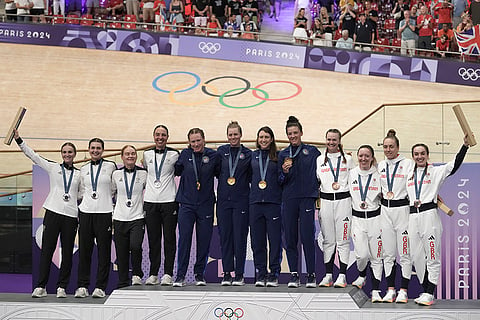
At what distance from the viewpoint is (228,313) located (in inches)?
380

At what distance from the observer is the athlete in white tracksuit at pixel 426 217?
9250 mm

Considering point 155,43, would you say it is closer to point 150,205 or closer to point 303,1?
point 303,1

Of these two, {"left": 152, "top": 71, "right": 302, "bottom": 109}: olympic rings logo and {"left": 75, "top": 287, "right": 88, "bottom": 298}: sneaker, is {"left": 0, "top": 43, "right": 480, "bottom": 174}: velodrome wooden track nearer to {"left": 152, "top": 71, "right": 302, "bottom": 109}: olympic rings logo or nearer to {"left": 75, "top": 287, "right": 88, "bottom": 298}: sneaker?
{"left": 152, "top": 71, "right": 302, "bottom": 109}: olympic rings logo

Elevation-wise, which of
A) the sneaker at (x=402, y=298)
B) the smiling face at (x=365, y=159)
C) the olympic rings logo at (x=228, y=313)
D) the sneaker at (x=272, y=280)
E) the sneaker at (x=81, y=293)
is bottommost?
the olympic rings logo at (x=228, y=313)

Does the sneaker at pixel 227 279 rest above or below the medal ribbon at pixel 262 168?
below

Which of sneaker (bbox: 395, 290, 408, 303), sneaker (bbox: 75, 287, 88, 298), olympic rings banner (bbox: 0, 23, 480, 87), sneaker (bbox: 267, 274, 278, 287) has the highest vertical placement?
olympic rings banner (bbox: 0, 23, 480, 87)

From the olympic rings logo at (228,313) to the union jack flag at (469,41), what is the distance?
1229 cm

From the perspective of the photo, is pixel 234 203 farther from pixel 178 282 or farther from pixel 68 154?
pixel 68 154

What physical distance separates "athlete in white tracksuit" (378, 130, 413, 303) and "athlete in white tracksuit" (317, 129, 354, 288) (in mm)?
422

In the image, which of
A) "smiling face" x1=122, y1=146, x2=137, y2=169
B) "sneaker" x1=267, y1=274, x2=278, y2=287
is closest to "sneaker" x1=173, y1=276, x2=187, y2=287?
"sneaker" x1=267, y1=274, x2=278, y2=287

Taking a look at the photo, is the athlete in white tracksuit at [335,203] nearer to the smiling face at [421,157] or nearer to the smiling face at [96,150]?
the smiling face at [421,157]

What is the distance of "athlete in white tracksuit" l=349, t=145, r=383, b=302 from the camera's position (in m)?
9.47

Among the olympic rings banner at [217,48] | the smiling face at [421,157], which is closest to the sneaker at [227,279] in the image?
the smiling face at [421,157]

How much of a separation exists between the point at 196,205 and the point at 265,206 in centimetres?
83
